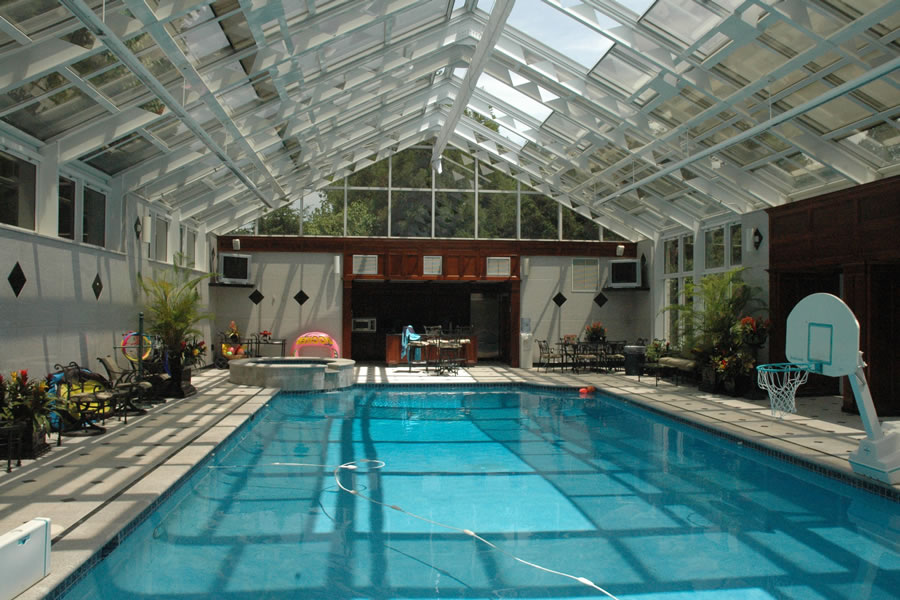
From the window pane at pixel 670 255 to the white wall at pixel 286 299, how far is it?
27.4ft

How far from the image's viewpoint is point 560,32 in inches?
380

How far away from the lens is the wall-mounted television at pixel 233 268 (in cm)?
1611

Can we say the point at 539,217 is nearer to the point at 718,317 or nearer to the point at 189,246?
the point at 718,317

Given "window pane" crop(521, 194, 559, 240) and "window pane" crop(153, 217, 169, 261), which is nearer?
"window pane" crop(153, 217, 169, 261)

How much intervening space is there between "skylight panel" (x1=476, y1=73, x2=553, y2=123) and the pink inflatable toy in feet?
24.2

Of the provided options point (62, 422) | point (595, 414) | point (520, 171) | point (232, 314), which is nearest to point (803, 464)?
point (595, 414)

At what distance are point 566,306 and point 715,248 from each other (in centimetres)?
451

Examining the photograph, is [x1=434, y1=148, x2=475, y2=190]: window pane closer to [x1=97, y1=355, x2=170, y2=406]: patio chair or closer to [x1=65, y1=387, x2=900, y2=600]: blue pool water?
[x1=97, y1=355, x2=170, y2=406]: patio chair

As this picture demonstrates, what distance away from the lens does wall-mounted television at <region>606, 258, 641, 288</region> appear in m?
17.1

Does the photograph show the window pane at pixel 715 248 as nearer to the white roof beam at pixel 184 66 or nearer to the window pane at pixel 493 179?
the window pane at pixel 493 179

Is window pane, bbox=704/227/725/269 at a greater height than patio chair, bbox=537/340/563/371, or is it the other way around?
window pane, bbox=704/227/725/269

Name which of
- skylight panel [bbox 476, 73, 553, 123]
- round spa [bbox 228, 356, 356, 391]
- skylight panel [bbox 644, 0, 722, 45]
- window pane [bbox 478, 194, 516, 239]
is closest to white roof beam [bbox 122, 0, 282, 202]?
round spa [bbox 228, 356, 356, 391]

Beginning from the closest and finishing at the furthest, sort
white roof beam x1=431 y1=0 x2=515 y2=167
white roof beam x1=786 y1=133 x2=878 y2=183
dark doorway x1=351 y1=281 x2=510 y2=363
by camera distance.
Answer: white roof beam x1=431 y1=0 x2=515 y2=167
white roof beam x1=786 y1=133 x2=878 y2=183
dark doorway x1=351 y1=281 x2=510 y2=363

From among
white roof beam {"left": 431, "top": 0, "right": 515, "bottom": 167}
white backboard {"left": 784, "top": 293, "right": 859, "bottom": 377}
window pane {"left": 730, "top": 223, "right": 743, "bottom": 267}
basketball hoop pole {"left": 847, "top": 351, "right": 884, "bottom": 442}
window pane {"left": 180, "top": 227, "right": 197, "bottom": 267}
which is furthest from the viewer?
window pane {"left": 180, "top": 227, "right": 197, "bottom": 267}
